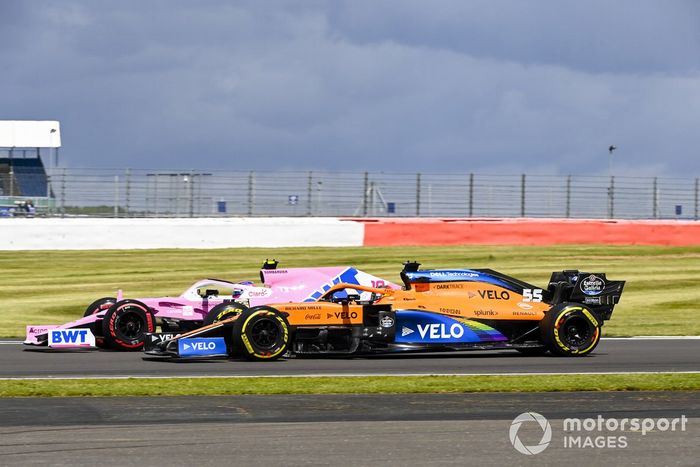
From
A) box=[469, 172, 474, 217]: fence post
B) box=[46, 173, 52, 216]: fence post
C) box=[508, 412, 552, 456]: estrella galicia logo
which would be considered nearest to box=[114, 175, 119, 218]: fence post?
box=[46, 173, 52, 216]: fence post

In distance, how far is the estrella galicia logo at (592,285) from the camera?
1470 centimetres

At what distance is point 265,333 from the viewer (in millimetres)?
13328

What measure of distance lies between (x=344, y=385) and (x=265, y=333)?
2.27 metres

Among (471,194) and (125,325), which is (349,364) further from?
(471,194)

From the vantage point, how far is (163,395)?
1045 centimetres

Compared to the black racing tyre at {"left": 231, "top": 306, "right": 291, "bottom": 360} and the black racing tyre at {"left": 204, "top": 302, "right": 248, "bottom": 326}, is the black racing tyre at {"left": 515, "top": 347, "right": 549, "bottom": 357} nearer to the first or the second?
the black racing tyre at {"left": 231, "top": 306, "right": 291, "bottom": 360}

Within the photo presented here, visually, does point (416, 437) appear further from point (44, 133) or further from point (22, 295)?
point (44, 133)

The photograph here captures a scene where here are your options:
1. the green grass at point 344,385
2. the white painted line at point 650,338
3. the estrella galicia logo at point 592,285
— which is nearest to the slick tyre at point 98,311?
the green grass at point 344,385

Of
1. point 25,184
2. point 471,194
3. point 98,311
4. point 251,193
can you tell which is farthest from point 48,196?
point 98,311

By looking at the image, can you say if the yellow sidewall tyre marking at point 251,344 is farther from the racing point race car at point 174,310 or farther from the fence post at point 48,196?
the fence post at point 48,196

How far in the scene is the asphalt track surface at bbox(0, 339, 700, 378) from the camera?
1242 cm

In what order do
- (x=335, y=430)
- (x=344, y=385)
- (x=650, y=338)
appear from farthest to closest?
(x=650, y=338)
(x=344, y=385)
(x=335, y=430)

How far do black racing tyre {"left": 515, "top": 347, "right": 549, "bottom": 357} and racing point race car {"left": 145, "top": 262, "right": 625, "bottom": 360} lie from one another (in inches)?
0.8

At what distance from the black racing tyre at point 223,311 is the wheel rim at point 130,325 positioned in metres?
0.81
